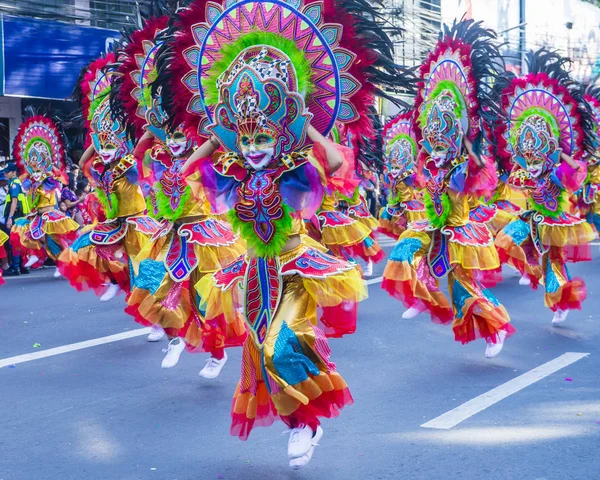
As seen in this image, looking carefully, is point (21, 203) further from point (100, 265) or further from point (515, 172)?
point (515, 172)

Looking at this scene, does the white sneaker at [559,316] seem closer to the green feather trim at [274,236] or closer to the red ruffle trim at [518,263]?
the red ruffle trim at [518,263]

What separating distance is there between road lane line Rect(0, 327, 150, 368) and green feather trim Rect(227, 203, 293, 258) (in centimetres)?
324

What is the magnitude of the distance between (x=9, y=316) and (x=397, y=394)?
502cm

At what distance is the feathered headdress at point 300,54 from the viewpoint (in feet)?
14.8

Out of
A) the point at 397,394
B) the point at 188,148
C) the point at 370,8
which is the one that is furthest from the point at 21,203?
the point at 370,8

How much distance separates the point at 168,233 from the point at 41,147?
667 centimetres

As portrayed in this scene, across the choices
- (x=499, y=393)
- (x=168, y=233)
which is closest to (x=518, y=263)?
(x=499, y=393)

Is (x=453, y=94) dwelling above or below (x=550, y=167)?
above

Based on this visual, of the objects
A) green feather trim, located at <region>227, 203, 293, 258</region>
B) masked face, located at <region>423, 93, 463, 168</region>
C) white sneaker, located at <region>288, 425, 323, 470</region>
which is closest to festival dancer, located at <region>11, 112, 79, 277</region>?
masked face, located at <region>423, 93, 463, 168</region>

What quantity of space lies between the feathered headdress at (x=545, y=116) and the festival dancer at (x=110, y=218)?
139 inches

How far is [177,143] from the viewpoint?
22.1 ft

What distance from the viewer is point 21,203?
13336 mm

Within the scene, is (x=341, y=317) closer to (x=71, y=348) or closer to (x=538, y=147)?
(x=71, y=348)

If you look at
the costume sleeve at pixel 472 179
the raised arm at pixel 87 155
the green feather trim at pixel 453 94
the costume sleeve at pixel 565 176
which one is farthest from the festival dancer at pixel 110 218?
the costume sleeve at pixel 565 176
